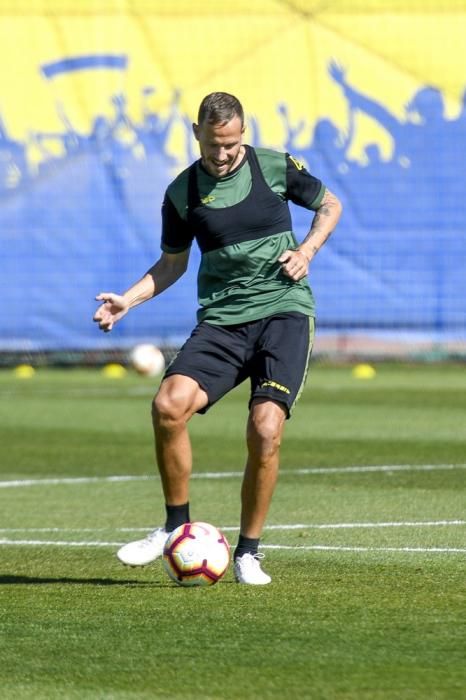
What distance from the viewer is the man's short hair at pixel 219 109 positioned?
692 cm

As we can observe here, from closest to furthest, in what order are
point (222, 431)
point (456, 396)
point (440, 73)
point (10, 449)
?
1. point (10, 449)
2. point (222, 431)
3. point (456, 396)
4. point (440, 73)

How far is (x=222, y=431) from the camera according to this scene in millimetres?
14492

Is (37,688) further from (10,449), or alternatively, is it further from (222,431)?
(222,431)

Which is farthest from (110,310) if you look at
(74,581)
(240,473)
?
(240,473)

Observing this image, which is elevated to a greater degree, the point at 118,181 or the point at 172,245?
the point at 172,245

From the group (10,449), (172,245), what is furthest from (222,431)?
(172,245)

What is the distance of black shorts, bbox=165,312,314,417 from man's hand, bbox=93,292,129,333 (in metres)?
0.33

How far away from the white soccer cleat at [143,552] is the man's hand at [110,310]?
0.96 metres

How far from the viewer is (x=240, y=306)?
7176 mm

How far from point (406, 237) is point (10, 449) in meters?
8.91

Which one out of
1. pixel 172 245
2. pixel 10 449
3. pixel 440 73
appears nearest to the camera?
pixel 172 245

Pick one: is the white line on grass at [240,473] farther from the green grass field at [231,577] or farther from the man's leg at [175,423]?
the man's leg at [175,423]

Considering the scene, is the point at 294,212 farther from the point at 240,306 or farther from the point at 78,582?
the point at 78,582

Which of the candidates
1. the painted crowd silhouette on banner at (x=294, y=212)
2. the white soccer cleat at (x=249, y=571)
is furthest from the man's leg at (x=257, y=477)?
the painted crowd silhouette on banner at (x=294, y=212)
